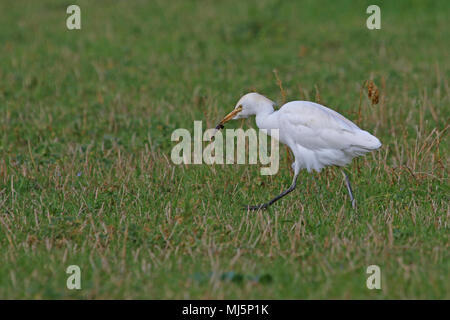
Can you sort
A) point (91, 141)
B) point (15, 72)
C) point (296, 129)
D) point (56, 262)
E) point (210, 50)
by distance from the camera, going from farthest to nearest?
point (210, 50), point (15, 72), point (91, 141), point (296, 129), point (56, 262)

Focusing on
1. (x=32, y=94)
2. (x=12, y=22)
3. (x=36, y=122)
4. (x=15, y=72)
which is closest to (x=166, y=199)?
(x=36, y=122)

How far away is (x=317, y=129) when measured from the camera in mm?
6125

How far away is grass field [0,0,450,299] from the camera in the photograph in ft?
15.8

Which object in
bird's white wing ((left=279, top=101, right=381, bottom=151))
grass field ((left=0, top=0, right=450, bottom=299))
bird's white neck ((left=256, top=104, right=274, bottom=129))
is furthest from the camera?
bird's white neck ((left=256, top=104, right=274, bottom=129))

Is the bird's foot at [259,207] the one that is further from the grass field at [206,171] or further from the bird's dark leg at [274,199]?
the grass field at [206,171]

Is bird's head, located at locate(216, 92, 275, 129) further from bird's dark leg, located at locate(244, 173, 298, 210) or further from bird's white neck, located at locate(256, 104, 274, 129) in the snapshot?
bird's dark leg, located at locate(244, 173, 298, 210)

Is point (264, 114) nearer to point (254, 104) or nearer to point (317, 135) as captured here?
point (254, 104)

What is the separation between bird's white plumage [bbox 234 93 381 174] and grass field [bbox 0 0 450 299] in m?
0.37

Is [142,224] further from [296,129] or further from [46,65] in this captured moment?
[46,65]

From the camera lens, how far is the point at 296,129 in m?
6.18

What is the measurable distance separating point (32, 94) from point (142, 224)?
186 inches

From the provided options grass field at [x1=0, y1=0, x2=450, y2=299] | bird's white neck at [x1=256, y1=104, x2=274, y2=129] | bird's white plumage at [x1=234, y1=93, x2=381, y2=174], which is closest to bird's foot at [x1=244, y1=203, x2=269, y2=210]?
grass field at [x1=0, y1=0, x2=450, y2=299]

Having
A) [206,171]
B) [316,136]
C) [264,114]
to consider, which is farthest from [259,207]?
[206,171]

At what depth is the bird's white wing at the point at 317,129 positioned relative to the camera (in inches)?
238
